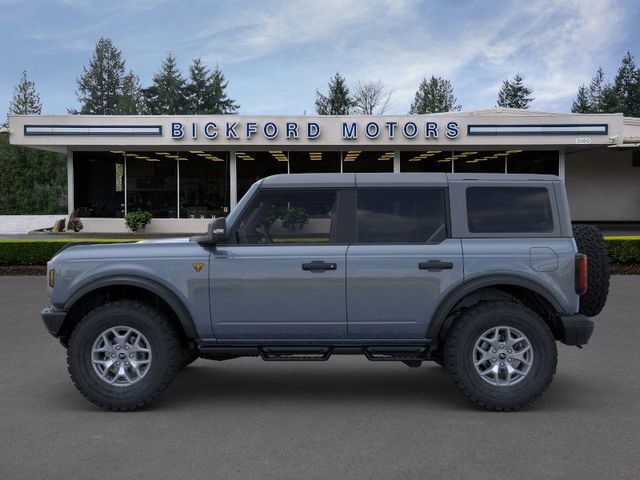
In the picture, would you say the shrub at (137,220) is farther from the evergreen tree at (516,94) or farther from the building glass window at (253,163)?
the evergreen tree at (516,94)

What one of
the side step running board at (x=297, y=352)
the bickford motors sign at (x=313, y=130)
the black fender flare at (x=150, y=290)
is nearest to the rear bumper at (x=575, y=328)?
the side step running board at (x=297, y=352)

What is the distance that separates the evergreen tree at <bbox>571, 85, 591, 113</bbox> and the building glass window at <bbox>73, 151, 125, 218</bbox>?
7089cm

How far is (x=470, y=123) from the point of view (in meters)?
28.9

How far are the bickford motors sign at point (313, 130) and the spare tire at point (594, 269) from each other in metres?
23.1

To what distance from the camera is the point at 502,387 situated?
18.5ft

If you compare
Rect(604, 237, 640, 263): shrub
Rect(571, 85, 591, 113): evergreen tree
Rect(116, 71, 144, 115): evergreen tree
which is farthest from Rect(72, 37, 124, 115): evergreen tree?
Rect(604, 237, 640, 263): shrub

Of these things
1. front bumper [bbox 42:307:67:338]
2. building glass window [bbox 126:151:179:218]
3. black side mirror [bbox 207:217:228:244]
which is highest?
building glass window [bbox 126:151:179:218]

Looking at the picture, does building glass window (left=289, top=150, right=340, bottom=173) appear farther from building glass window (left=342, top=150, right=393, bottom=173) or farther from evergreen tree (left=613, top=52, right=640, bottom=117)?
evergreen tree (left=613, top=52, right=640, bottom=117)

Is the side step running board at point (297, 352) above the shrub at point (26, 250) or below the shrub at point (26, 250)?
below

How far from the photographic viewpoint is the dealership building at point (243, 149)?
2877cm

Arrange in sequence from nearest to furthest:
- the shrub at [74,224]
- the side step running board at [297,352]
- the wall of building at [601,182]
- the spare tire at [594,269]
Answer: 1. the side step running board at [297,352]
2. the spare tire at [594,269]
3. the shrub at [74,224]
4. the wall of building at [601,182]

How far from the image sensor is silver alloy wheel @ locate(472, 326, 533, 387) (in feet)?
18.5

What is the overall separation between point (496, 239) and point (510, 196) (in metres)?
0.39

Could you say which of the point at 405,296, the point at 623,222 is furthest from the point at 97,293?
the point at 623,222
